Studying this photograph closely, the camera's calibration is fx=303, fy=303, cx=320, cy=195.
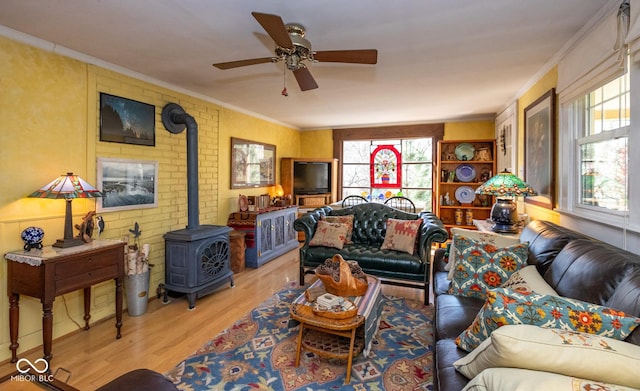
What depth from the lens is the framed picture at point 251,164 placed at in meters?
4.63

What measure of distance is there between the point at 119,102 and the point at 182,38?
1.12 meters

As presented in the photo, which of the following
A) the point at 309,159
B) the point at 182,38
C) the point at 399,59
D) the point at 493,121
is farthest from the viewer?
the point at 309,159

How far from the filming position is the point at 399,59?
279 cm

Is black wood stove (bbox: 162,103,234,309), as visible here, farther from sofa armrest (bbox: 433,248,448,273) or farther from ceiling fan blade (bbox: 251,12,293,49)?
sofa armrest (bbox: 433,248,448,273)

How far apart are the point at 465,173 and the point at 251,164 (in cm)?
380

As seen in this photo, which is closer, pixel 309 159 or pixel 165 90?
pixel 165 90

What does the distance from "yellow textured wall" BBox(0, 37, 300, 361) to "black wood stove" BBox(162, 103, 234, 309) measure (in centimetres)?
22

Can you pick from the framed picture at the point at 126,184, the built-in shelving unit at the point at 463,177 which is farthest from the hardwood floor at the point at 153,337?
the built-in shelving unit at the point at 463,177

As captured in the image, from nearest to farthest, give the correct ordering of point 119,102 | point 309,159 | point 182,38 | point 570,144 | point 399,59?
point 182,38
point 570,144
point 399,59
point 119,102
point 309,159

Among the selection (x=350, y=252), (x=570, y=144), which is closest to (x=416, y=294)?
(x=350, y=252)

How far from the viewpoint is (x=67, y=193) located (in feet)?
7.51

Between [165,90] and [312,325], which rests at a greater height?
[165,90]

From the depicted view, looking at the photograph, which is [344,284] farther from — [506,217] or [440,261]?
[506,217]

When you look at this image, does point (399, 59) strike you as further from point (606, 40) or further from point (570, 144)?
point (570, 144)
